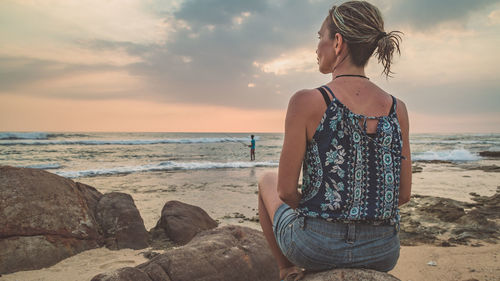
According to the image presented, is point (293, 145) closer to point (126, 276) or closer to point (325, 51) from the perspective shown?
point (325, 51)

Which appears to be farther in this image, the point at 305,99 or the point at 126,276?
the point at 126,276

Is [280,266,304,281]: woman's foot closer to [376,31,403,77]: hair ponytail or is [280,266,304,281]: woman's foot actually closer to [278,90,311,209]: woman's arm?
[278,90,311,209]: woman's arm

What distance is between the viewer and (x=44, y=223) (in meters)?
3.91

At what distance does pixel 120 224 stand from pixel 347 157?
4.14m

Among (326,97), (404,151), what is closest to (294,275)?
(404,151)

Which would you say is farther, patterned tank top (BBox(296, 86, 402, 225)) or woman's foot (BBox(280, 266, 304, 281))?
woman's foot (BBox(280, 266, 304, 281))

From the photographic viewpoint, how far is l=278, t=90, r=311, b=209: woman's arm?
4.99ft

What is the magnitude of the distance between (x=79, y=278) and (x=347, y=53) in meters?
3.69

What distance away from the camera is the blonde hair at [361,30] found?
61.9 inches

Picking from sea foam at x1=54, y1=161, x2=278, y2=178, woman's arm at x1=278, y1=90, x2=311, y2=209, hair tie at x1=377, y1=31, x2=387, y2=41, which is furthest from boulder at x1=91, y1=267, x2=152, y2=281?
sea foam at x1=54, y1=161, x2=278, y2=178

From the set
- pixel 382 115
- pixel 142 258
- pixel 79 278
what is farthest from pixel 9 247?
pixel 382 115

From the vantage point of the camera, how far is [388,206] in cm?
157

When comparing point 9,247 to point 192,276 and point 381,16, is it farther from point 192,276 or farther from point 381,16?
point 381,16

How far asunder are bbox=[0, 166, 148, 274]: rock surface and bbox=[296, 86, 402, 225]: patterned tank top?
3.71 meters
